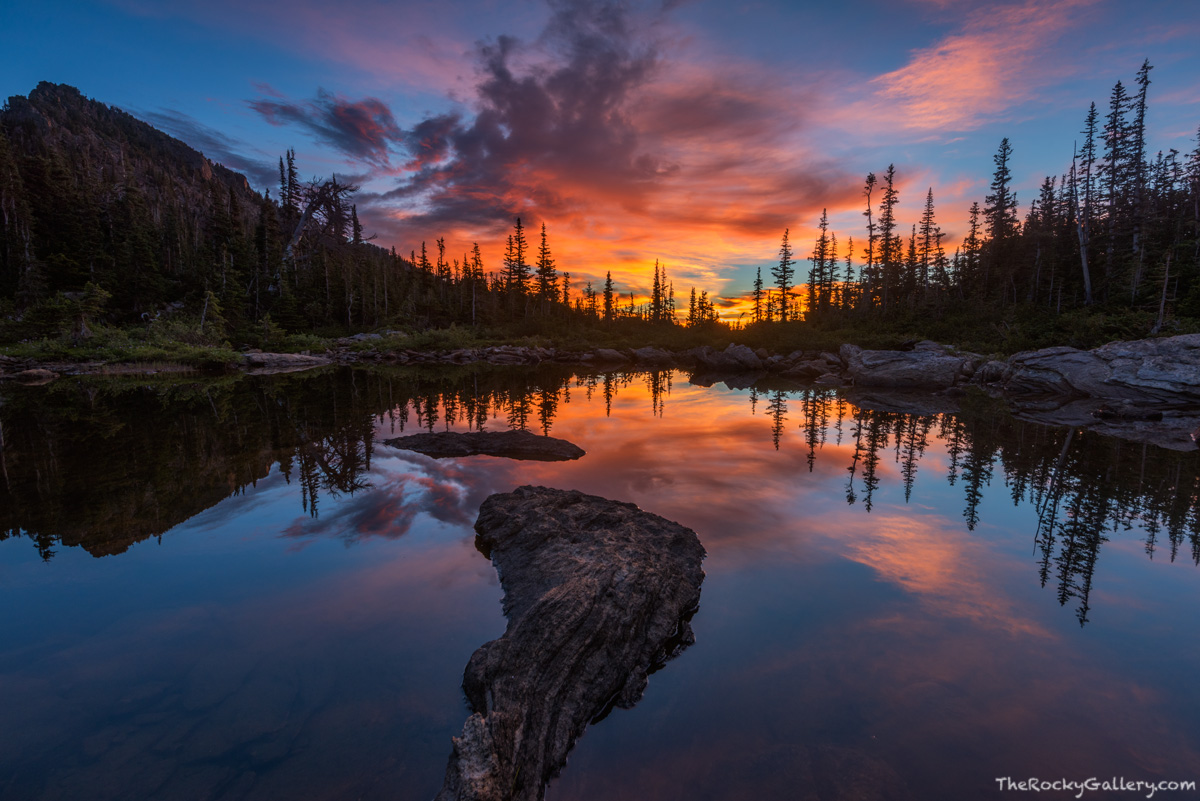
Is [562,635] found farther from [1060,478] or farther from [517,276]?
[517,276]

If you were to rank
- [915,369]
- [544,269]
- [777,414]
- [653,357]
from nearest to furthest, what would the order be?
[777,414] < [915,369] < [653,357] < [544,269]

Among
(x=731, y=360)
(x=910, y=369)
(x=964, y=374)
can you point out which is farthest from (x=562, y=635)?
(x=731, y=360)

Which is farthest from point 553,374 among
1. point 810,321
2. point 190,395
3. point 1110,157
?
point 1110,157

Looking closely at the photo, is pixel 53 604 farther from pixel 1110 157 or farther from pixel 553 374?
pixel 1110 157

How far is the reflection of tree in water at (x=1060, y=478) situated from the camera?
5.78 meters

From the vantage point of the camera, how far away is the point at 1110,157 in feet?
113

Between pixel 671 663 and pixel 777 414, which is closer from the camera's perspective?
pixel 671 663

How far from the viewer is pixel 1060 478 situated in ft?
27.2

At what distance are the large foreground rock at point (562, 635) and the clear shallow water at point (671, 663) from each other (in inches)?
7.0

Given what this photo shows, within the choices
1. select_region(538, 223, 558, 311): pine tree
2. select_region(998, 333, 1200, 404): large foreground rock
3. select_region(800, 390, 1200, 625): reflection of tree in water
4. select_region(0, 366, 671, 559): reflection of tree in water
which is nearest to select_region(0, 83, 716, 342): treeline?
select_region(538, 223, 558, 311): pine tree

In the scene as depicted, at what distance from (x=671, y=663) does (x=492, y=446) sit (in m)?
7.31

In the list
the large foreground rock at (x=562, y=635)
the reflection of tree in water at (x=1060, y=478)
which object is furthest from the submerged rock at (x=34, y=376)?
the reflection of tree in water at (x=1060, y=478)

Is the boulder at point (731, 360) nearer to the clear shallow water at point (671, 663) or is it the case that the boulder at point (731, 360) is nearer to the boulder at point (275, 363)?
the clear shallow water at point (671, 663)

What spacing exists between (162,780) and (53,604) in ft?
10.3
